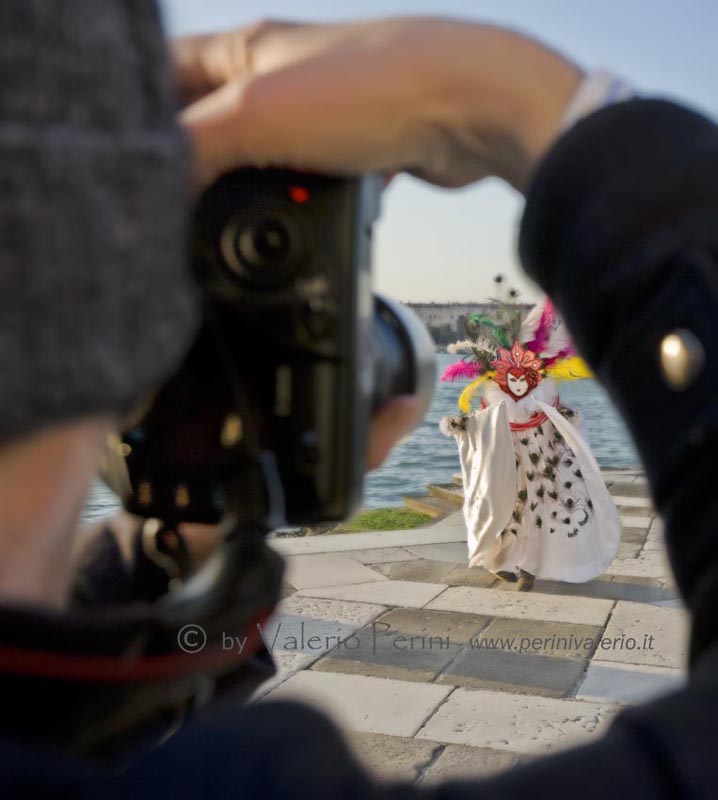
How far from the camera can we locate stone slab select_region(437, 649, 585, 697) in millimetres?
4191

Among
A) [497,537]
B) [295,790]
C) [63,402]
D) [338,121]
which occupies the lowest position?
[497,537]

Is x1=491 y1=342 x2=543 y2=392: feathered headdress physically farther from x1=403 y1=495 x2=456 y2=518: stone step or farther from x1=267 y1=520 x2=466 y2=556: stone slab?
x1=403 y1=495 x2=456 y2=518: stone step

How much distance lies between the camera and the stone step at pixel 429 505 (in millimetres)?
8414

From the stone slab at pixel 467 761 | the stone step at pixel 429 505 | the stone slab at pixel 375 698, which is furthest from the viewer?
the stone step at pixel 429 505

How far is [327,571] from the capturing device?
241 inches

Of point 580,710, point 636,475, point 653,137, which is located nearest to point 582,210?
point 653,137

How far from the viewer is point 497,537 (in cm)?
576

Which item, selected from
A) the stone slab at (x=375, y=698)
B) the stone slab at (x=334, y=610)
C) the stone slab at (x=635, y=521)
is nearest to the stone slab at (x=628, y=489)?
the stone slab at (x=635, y=521)

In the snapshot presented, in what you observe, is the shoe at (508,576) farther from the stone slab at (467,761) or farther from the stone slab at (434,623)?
the stone slab at (467,761)

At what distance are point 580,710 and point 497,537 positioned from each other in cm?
186

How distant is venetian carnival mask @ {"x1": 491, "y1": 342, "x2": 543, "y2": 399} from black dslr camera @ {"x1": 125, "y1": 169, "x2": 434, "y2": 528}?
16.8 ft

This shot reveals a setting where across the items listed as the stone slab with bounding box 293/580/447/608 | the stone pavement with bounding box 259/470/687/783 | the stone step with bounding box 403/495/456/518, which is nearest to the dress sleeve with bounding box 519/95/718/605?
the stone pavement with bounding box 259/470/687/783

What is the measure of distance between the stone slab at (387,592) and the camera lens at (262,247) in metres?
4.94

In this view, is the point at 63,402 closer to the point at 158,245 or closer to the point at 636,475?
the point at 158,245
